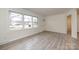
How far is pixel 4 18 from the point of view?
4.02m

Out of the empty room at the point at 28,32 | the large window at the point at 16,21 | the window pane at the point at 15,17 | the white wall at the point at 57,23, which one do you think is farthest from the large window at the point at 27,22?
the white wall at the point at 57,23

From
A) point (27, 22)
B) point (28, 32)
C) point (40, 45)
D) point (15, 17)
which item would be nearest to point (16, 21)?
point (15, 17)

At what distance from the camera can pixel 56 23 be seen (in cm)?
895

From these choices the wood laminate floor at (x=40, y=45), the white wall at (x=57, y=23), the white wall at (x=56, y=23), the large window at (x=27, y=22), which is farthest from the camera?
the white wall at (x=56, y=23)

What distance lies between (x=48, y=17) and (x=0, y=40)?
678cm

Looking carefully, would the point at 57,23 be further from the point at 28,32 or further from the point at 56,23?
the point at 28,32

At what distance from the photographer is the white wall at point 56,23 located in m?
8.12

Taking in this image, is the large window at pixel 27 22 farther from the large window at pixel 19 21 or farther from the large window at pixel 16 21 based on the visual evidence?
the large window at pixel 16 21

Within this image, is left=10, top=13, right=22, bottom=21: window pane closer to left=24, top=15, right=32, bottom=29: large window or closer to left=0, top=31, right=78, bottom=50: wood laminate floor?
left=24, top=15, right=32, bottom=29: large window

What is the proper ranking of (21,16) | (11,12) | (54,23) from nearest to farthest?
(11,12)
(21,16)
(54,23)

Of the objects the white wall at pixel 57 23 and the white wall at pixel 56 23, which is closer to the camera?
the white wall at pixel 57 23

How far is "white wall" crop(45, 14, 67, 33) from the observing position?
8.12 meters
